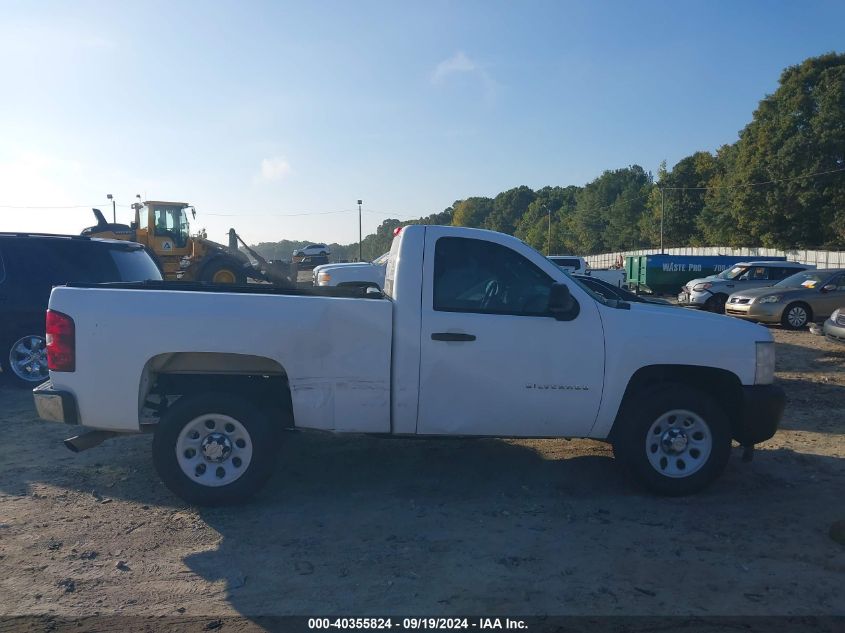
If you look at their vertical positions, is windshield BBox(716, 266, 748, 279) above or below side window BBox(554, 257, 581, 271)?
below

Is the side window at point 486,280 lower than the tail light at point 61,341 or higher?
higher

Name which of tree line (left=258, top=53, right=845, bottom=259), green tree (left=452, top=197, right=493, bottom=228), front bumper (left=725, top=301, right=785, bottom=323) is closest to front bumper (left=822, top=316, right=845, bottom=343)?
front bumper (left=725, top=301, right=785, bottom=323)

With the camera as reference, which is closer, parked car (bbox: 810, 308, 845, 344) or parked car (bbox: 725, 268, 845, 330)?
parked car (bbox: 810, 308, 845, 344)

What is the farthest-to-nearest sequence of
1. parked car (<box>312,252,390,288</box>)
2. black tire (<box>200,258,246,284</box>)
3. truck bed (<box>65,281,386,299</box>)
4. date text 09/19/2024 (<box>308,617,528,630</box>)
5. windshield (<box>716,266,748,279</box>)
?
windshield (<box>716,266,748,279</box>) < black tire (<box>200,258,246,284</box>) < parked car (<box>312,252,390,288</box>) < truck bed (<box>65,281,386,299</box>) < date text 09/19/2024 (<box>308,617,528,630</box>)

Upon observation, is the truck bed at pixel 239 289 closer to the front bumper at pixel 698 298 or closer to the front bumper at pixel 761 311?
the front bumper at pixel 761 311

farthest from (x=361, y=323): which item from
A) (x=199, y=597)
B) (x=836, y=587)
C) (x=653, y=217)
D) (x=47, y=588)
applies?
(x=653, y=217)

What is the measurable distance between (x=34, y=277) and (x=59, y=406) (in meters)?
4.89

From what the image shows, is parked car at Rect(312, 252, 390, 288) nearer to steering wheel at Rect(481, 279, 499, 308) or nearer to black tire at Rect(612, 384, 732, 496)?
steering wheel at Rect(481, 279, 499, 308)

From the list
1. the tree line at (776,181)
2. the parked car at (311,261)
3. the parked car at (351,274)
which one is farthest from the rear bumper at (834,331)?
the parked car at (311,261)

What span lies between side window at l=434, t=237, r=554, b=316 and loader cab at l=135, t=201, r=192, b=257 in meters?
18.8

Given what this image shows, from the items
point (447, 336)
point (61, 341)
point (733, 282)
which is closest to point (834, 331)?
point (447, 336)

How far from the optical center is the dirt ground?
382 cm

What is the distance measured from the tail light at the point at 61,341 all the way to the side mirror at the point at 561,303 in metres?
3.44

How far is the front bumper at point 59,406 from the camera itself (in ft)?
16.1
